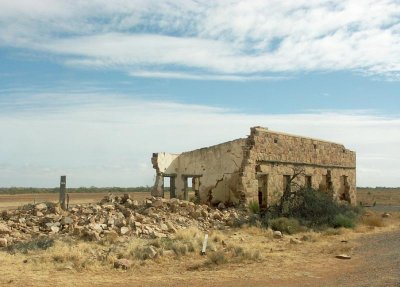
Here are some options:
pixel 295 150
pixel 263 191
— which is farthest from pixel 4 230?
pixel 295 150

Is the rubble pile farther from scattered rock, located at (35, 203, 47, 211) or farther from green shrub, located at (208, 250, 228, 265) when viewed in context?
green shrub, located at (208, 250, 228, 265)

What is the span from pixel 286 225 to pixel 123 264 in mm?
8116

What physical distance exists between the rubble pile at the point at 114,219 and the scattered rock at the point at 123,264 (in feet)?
8.36

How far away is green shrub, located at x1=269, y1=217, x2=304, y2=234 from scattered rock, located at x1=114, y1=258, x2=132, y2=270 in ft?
25.3

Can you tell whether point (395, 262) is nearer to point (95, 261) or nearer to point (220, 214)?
point (95, 261)

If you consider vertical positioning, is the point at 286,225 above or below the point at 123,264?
above

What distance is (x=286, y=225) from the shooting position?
17.8m

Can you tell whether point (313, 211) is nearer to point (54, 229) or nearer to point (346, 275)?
point (346, 275)

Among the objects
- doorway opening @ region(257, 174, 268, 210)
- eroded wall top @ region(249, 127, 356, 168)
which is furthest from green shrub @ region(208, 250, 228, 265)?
doorway opening @ region(257, 174, 268, 210)

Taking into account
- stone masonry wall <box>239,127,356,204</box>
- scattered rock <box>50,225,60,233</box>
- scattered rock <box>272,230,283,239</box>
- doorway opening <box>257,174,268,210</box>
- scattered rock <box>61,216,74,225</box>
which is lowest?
scattered rock <box>272,230,283,239</box>

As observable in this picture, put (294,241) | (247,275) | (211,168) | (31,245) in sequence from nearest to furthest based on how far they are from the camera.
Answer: (247,275) < (31,245) < (294,241) < (211,168)

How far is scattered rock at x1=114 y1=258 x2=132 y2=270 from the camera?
37.0 ft

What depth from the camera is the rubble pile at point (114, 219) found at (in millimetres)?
14734

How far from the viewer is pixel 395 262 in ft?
39.0
